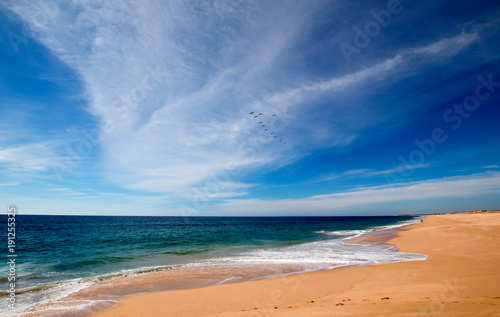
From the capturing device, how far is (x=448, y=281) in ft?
29.5

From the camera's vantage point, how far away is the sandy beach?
6.16 metres

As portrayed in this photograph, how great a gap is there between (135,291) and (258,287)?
5744 mm

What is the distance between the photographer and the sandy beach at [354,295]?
6156 mm

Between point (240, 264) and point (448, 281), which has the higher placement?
point (448, 281)

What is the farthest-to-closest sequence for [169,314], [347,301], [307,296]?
[307,296] < [169,314] < [347,301]

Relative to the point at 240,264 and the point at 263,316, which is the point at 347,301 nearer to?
the point at 263,316

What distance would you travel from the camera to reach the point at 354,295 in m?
8.02

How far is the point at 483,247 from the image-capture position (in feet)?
53.2

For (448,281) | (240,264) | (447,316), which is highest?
(447,316)

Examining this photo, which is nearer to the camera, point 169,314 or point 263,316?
point 263,316

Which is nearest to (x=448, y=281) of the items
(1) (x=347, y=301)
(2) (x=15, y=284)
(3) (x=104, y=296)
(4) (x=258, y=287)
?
(1) (x=347, y=301)

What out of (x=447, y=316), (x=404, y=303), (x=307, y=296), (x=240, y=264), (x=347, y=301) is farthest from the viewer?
(x=240, y=264)

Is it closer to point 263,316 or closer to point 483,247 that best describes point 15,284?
point 263,316

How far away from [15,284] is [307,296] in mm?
14898
